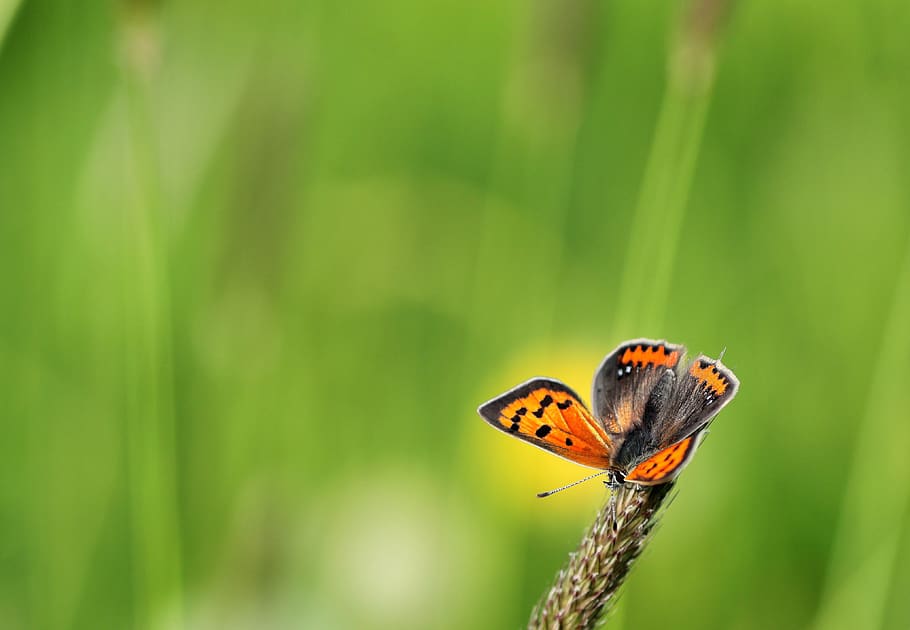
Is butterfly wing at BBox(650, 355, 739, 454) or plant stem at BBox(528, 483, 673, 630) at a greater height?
butterfly wing at BBox(650, 355, 739, 454)

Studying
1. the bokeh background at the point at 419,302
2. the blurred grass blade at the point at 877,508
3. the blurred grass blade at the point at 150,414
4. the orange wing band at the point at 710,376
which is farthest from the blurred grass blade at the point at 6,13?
the blurred grass blade at the point at 877,508

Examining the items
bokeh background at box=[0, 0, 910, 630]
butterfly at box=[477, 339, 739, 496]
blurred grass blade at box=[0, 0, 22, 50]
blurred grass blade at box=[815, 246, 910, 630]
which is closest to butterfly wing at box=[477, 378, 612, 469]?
butterfly at box=[477, 339, 739, 496]

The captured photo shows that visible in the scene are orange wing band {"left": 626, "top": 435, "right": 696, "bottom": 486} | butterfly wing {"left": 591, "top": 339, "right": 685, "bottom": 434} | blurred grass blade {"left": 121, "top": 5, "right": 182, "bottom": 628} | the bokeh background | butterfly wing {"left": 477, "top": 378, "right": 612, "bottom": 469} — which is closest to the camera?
orange wing band {"left": 626, "top": 435, "right": 696, "bottom": 486}

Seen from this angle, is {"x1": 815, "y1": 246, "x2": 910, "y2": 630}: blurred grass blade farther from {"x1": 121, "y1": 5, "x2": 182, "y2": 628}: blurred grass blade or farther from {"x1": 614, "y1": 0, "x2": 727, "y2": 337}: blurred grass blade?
{"x1": 121, "y1": 5, "x2": 182, "y2": 628}: blurred grass blade

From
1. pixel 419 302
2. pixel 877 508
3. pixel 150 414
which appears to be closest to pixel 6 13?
pixel 150 414

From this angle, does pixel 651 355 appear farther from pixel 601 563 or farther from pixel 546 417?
pixel 601 563

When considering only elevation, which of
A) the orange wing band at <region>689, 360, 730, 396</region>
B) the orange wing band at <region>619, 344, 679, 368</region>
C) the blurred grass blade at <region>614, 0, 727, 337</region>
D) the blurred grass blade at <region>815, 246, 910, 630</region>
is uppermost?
the blurred grass blade at <region>614, 0, 727, 337</region>

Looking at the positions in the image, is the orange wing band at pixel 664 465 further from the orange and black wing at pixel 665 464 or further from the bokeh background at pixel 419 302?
the bokeh background at pixel 419 302
